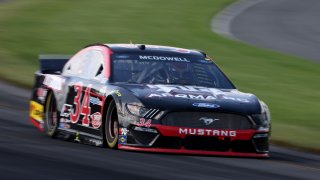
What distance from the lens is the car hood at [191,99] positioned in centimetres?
1093

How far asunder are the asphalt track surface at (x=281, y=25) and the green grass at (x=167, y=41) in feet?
3.09

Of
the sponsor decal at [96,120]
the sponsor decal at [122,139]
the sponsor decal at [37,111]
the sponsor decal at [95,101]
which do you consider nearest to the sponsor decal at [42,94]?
the sponsor decal at [37,111]

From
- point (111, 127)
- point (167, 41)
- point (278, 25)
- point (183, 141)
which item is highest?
point (278, 25)

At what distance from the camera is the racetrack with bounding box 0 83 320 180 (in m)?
8.63

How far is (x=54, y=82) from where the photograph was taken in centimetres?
1333

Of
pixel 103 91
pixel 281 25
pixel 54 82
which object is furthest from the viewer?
pixel 281 25

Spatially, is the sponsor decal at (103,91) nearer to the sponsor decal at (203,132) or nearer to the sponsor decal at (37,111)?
the sponsor decal at (203,132)

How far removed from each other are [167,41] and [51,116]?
13298mm

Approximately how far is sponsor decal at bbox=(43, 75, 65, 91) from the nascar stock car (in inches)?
0.5

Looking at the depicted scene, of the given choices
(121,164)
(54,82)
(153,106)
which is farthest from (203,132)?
(54,82)

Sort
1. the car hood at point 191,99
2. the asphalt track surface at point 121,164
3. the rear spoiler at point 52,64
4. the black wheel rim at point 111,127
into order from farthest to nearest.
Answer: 1. the rear spoiler at point 52,64
2. the black wheel rim at point 111,127
3. the car hood at point 191,99
4. the asphalt track surface at point 121,164

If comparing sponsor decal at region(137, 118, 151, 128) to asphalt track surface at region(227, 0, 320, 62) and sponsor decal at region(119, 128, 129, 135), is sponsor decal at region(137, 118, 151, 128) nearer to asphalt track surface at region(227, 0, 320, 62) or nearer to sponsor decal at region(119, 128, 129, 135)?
sponsor decal at region(119, 128, 129, 135)

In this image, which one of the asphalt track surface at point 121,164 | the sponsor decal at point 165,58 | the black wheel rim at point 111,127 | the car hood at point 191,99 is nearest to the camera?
the asphalt track surface at point 121,164

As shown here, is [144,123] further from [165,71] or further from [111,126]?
[165,71]
